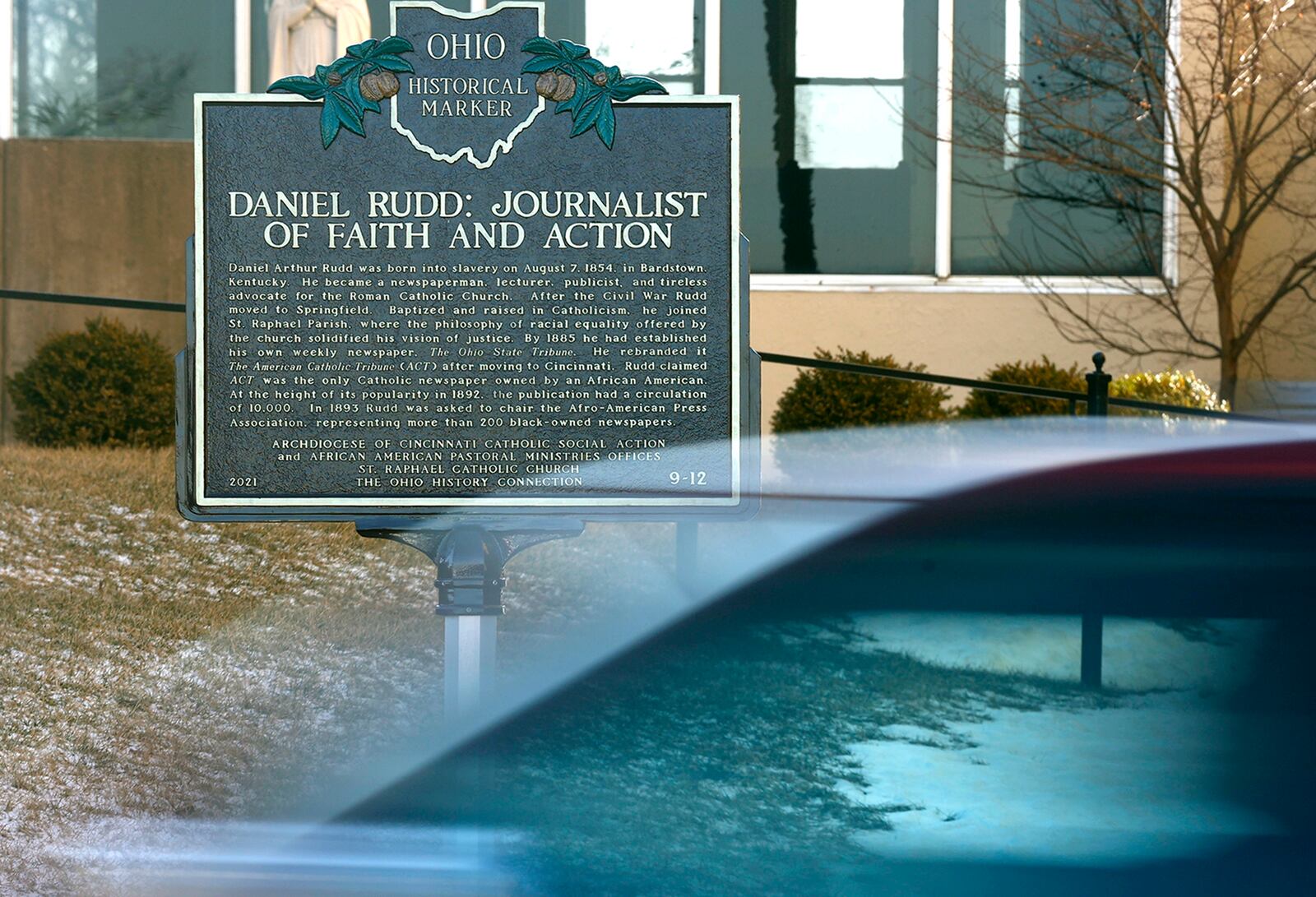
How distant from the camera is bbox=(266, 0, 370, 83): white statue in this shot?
10.3 m

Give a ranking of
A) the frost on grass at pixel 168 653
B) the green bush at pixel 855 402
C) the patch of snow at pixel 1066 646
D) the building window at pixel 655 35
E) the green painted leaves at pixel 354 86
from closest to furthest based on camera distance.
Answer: the green painted leaves at pixel 354 86, the frost on grass at pixel 168 653, the patch of snow at pixel 1066 646, the green bush at pixel 855 402, the building window at pixel 655 35

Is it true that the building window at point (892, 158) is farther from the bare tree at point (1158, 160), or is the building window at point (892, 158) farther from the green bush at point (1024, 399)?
the green bush at point (1024, 399)

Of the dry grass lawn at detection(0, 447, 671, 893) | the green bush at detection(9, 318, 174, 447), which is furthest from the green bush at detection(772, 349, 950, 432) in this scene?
the green bush at detection(9, 318, 174, 447)

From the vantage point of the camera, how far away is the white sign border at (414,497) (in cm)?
424

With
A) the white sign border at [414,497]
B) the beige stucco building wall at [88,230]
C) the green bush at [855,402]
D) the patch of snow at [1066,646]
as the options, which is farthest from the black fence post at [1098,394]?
the beige stucco building wall at [88,230]

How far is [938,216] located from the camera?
11.7 meters

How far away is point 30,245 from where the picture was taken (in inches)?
405

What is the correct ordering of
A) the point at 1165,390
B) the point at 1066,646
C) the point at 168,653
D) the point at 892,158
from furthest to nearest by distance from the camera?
the point at 892,158 → the point at 1165,390 → the point at 1066,646 → the point at 168,653

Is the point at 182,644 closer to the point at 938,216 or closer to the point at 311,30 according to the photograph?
the point at 311,30

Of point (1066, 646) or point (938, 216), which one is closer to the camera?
point (1066, 646)

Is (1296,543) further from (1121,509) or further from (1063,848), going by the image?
(1063,848)

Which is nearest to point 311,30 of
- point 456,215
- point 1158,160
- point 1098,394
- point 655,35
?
point 655,35

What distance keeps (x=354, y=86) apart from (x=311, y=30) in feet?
21.4

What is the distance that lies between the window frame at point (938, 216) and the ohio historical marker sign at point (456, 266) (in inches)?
288
